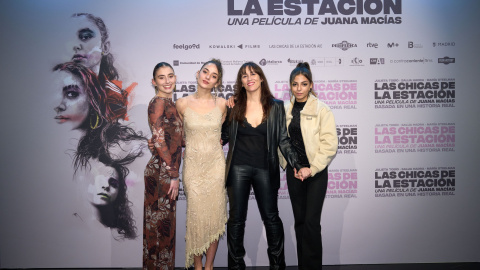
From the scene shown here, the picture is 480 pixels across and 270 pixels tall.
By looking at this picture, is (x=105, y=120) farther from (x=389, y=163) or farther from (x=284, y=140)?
(x=389, y=163)

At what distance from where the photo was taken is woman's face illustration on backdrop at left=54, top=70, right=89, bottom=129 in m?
3.95

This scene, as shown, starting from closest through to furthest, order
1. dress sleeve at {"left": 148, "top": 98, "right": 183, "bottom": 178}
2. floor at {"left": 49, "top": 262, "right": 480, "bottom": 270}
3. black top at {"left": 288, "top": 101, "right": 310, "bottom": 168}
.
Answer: dress sleeve at {"left": 148, "top": 98, "right": 183, "bottom": 178} → black top at {"left": 288, "top": 101, "right": 310, "bottom": 168} → floor at {"left": 49, "top": 262, "right": 480, "bottom": 270}

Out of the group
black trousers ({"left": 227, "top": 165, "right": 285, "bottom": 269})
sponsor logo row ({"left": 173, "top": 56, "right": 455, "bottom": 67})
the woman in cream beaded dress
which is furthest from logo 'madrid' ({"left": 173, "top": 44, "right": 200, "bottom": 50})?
black trousers ({"left": 227, "top": 165, "right": 285, "bottom": 269})

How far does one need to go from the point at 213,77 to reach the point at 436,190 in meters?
2.71

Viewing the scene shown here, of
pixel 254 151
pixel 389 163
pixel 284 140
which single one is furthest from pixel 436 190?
pixel 254 151

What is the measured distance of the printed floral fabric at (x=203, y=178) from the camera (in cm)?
311

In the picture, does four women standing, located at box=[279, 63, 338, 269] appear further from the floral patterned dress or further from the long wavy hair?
the long wavy hair

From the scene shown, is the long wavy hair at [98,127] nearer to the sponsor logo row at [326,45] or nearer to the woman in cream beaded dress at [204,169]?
the sponsor logo row at [326,45]

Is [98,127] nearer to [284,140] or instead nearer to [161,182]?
[161,182]

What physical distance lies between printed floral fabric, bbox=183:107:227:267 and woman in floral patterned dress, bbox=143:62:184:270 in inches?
4.3

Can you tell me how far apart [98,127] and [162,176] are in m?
1.21

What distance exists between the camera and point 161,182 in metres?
3.18

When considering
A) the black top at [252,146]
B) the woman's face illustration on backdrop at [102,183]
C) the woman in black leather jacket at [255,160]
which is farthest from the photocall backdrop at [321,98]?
the black top at [252,146]

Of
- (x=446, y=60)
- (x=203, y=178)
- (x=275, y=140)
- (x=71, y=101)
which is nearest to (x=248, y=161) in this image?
(x=275, y=140)
